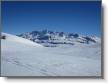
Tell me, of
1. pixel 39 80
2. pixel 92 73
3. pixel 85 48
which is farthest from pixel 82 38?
pixel 39 80

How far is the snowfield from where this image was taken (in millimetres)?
2805

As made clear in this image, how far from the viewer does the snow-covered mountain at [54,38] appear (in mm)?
2820

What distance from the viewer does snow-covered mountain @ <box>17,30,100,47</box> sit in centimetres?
282

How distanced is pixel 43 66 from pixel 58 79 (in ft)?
0.47

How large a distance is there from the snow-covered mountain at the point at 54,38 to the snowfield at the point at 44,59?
0.03 meters

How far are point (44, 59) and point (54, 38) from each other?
6.7 inches

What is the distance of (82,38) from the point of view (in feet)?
9.25

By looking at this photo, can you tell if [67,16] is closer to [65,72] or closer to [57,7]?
[57,7]

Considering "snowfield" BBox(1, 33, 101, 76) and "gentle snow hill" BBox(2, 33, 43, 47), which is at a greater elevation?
"gentle snow hill" BBox(2, 33, 43, 47)

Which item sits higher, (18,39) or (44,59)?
(18,39)

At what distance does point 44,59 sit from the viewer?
2809 mm

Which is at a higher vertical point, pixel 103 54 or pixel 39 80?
pixel 103 54

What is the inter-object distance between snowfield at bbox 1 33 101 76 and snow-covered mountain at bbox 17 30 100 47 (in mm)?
29

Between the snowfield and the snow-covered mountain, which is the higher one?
the snow-covered mountain
